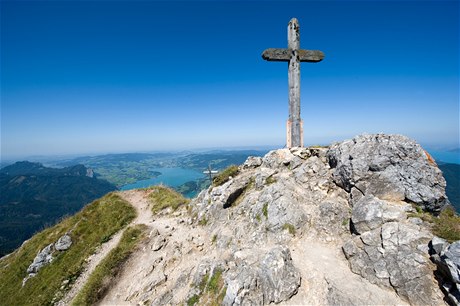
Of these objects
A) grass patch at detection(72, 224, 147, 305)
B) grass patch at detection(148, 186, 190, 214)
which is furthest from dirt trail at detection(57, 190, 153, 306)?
grass patch at detection(72, 224, 147, 305)

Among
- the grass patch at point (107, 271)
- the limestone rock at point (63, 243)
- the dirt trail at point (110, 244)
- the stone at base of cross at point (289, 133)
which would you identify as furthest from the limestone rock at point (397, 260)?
the limestone rock at point (63, 243)

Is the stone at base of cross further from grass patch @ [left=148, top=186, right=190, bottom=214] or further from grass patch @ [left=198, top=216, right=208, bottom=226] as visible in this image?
grass patch @ [left=148, top=186, right=190, bottom=214]

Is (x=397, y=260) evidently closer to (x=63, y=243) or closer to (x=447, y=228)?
(x=447, y=228)

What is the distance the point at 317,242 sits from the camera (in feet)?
33.9

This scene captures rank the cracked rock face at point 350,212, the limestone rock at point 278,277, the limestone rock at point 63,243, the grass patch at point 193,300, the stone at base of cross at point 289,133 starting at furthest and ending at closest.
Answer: the limestone rock at point 63,243 < the stone at base of cross at point 289,133 < the grass patch at point 193,300 < the limestone rock at point 278,277 < the cracked rock face at point 350,212

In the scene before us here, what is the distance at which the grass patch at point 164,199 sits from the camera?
22.8 metres

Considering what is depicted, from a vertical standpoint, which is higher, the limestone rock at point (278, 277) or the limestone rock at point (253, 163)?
the limestone rock at point (253, 163)

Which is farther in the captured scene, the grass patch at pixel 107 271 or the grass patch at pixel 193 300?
the grass patch at pixel 107 271

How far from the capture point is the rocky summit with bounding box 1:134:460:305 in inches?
299

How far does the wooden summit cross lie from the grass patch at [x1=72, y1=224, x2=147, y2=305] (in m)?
15.1

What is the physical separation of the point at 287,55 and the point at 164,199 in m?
20.2

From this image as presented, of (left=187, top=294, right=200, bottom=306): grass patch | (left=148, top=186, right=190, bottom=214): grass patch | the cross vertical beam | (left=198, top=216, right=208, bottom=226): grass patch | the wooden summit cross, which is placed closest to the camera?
(left=187, top=294, right=200, bottom=306): grass patch

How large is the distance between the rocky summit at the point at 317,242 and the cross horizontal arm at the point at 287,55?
6413mm

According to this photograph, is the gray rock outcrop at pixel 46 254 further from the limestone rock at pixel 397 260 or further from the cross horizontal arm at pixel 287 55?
the cross horizontal arm at pixel 287 55
